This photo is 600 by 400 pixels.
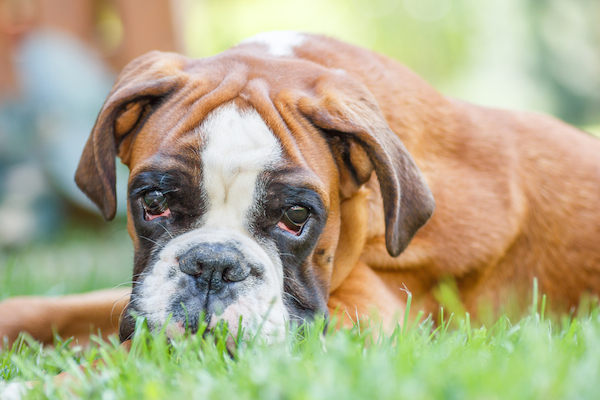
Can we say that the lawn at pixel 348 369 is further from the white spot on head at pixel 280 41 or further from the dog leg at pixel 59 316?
the white spot on head at pixel 280 41

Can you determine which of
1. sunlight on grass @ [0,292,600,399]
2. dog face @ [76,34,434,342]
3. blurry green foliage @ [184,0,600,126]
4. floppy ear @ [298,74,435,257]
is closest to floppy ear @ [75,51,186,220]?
dog face @ [76,34,434,342]

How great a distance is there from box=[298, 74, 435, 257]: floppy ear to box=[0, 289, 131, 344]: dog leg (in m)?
1.38

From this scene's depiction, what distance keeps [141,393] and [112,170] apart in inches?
58.2

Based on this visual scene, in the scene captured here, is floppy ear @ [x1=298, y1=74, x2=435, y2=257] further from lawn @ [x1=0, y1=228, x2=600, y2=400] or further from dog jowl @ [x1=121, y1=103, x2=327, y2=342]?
lawn @ [x1=0, y1=228, x2=600, y2=400]

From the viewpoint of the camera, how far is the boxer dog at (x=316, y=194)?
2.60 meters

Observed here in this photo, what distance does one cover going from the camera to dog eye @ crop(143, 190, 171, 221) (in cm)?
271

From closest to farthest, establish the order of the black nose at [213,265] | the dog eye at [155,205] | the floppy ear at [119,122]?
the black nose at [213,265] → the dog eye at [155,205] → the floppy ear at [119,122]

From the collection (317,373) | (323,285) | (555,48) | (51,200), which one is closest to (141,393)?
(317,373)

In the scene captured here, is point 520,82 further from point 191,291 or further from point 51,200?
point 191,291

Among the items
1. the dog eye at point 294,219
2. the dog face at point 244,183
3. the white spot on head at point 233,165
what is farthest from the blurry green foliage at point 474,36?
the dog eye at point 294,219

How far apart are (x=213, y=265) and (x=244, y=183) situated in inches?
14.9

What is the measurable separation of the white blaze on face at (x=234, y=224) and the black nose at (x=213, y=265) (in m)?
0.04

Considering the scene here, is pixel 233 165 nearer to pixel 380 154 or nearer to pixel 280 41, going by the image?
pixel 380 154

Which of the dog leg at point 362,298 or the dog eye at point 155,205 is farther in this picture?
the dog leg at point 362,298
